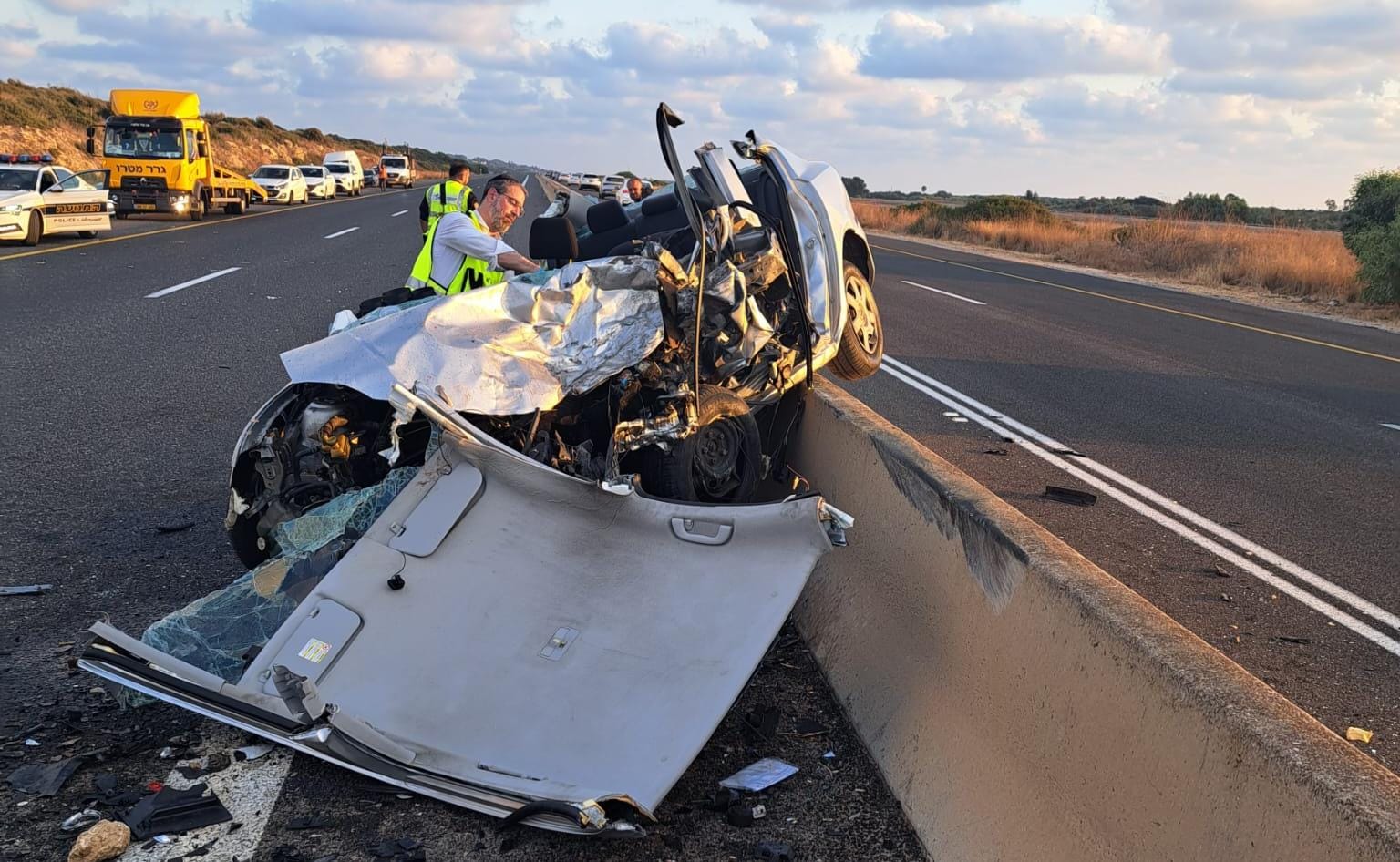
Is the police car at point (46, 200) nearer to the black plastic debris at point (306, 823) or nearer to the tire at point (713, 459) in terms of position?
the tire at point (713, 459)

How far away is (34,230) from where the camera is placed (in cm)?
2042

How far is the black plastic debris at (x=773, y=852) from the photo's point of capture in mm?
3164

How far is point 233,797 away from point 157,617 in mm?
1515

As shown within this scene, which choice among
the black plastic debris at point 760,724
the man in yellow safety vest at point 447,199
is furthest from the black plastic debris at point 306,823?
the man in yellow safety vest at point 447,199

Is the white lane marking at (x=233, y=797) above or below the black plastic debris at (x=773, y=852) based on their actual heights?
below

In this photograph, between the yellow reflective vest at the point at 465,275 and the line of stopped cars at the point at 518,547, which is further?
the yellow reflective vest at the point at 465,275

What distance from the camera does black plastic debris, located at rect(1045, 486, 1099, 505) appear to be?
277 inches

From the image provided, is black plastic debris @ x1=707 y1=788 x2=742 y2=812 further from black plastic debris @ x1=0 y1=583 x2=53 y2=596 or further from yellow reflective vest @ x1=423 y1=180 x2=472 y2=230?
yellow reflective vest @ x1=423 y1=180 x2=472 y2=230

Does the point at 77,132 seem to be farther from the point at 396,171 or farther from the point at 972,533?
the point at 972,533

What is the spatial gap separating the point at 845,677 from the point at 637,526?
0.89m

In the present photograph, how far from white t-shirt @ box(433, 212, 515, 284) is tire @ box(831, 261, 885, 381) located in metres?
1.88

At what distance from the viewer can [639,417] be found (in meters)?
4.93

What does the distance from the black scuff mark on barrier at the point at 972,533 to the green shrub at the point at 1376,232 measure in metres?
20.8

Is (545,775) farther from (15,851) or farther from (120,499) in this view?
(120,499)
